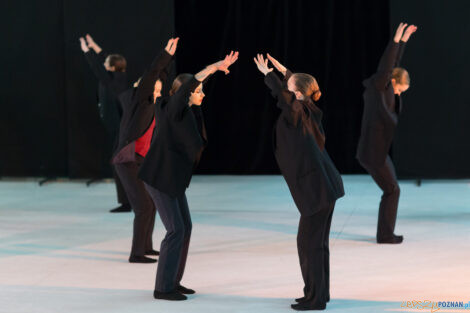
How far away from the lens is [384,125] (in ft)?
20.8

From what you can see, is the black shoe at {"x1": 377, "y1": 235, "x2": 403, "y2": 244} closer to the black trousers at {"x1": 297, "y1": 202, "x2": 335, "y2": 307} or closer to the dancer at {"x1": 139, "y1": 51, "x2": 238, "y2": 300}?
the black trousers at {"x1": 297, "y1": 202, "x2": 335, "y2": 307}

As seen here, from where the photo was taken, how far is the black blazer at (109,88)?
6948mm

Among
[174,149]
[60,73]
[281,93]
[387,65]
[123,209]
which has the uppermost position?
[281,93]

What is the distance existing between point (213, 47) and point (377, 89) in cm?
443

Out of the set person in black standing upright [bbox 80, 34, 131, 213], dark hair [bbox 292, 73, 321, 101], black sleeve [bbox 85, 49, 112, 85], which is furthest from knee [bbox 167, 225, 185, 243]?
black sleeve [bbox 85, 49, 112, 85]

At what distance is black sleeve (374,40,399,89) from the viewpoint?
6.14m

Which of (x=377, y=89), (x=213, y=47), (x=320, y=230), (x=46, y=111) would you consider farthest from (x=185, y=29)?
(x=320, y=230)

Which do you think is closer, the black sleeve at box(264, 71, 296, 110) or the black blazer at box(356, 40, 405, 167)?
the black sleeve at box(264, 71, 296, 110)

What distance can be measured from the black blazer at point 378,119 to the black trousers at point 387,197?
6cm

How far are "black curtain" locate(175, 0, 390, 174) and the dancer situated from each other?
18.0 feet

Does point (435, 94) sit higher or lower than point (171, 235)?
lower

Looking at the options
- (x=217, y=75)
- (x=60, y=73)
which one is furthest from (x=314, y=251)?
(x=60, y=73)

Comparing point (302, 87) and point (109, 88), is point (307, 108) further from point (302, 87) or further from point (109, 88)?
point (109, 88)

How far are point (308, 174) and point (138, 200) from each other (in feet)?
5.69
